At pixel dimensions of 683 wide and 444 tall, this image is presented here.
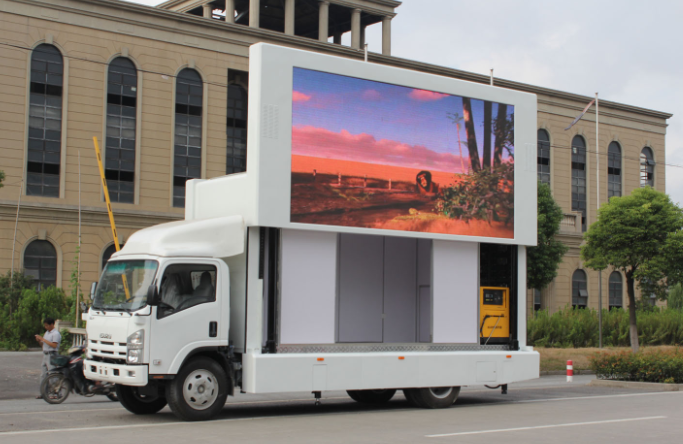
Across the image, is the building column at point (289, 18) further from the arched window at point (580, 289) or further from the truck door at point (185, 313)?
the truck door at point (185, 313)

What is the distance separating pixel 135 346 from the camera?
11.5 m

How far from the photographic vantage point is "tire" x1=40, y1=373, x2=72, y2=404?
14070 mm

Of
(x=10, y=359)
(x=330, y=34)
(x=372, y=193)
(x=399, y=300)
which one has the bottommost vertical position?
(x=10, y=359)

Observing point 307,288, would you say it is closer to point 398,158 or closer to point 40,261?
point 398,158

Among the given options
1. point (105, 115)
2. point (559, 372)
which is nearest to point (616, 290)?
point (559, 372)

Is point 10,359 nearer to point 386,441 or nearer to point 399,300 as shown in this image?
point 399,300

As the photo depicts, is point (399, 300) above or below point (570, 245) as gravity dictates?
below

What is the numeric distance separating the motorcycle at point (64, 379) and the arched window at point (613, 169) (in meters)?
51.1

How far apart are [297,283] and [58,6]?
1231 inches

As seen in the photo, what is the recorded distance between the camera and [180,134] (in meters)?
42.6

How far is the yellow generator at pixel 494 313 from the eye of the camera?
15.1 metres

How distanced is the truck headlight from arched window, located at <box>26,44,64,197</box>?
2962 cm

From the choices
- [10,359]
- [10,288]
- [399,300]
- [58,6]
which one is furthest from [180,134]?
[399,300]

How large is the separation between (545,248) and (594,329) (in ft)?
34.2
